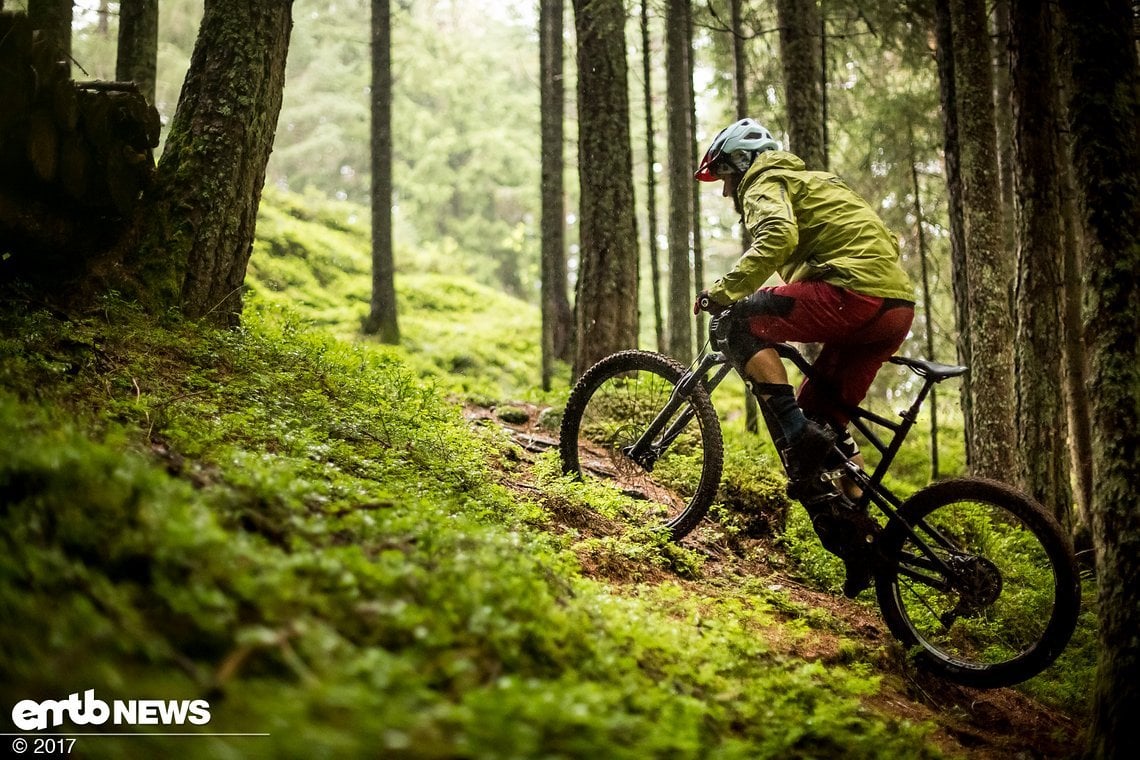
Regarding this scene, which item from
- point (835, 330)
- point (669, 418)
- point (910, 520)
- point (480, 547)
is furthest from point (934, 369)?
point (480, 547)

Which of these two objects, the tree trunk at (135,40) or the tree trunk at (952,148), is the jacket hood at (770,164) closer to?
the tree trunk at (952,148)

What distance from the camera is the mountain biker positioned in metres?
4.31

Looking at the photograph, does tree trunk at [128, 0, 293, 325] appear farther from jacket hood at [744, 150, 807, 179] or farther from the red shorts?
the red shorts

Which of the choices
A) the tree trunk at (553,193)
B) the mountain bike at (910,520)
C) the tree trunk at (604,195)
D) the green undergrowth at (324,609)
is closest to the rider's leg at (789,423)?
the mountain bike at (910,520)

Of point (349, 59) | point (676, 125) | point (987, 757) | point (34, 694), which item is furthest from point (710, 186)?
point (34, 694)

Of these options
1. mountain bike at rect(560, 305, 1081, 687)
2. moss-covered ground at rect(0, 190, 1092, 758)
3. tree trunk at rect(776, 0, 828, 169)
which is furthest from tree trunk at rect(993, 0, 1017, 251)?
moss-covered ground at rect(0, 190, 1092, 758)

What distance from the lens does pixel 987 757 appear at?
3.43 m

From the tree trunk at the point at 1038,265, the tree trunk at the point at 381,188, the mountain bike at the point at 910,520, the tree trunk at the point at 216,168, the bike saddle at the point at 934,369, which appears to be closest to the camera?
the mountain bike at the point at 910,520

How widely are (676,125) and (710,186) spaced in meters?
17.9

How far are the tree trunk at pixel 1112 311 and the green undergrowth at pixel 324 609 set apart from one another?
2.98ft

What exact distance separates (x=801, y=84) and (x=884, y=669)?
6790 mm

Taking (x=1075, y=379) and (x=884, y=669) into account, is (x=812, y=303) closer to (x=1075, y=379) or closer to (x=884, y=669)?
(x=884, y=669)

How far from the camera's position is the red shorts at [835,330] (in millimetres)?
4305

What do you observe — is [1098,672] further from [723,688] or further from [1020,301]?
[1020,301]
